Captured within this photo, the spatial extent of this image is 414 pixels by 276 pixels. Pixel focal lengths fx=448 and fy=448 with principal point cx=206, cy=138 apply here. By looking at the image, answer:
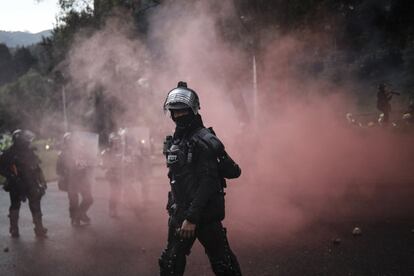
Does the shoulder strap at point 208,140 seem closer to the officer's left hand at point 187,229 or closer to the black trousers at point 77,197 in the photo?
the officer's left hand at point 187,229

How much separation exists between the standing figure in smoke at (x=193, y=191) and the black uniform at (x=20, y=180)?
13.2ft

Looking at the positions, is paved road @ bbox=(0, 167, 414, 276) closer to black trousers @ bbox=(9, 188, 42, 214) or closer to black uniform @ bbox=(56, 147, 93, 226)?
black uniform @ bbox=(56, 147, 93, 226)

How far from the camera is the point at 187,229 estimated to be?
3316mm

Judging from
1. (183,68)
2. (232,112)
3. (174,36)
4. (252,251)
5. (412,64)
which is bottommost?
(252,251)

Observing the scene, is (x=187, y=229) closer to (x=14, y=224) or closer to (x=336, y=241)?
(x=336, y=241)

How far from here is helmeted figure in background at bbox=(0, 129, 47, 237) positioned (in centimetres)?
686

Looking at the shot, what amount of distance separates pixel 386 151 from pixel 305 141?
2.14m

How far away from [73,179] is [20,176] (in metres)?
0.85

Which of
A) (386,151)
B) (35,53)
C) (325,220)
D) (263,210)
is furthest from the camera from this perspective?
(35,53)

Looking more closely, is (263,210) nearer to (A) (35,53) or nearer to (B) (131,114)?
(B) (131,114)

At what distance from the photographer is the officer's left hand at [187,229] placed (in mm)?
3316

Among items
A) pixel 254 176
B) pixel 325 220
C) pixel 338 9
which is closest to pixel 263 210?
pixel 325 220

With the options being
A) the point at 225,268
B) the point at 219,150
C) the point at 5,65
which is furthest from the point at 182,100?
the point at 5,65

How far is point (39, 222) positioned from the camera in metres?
6.83
